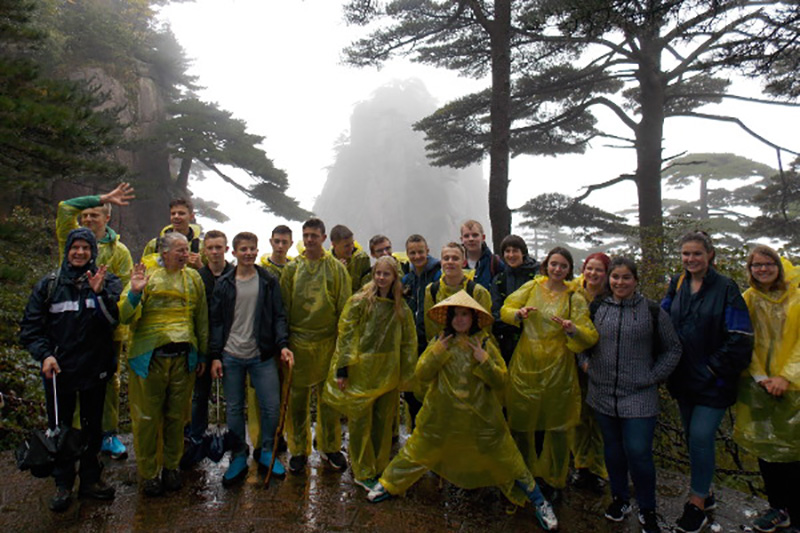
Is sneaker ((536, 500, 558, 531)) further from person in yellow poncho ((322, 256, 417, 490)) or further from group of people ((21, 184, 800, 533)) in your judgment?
person in yellow poncho ((322, 256, 417, 490))

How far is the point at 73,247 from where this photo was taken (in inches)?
119

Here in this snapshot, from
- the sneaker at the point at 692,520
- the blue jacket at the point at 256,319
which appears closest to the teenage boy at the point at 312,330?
the blue jacket at the point at 256,319

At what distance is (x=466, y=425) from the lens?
115 inches

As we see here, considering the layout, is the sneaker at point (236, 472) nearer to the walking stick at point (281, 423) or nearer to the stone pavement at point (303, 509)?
the stone pavement at point (303, 509)

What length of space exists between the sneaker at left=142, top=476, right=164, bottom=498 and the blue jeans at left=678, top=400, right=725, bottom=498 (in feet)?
12.9

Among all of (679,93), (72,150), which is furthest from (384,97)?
(72,150)

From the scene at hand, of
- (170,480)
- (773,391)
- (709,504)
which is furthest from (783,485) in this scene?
(170,480)

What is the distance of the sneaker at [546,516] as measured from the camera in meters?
2.88

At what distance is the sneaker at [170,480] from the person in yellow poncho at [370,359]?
4.42 ft

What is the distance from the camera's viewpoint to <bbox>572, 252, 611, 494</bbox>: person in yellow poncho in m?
3.34

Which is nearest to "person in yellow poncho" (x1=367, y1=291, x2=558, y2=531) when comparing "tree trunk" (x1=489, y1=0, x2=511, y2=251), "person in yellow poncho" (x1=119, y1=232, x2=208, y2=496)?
"person in yellow poncho" (x1=119, y1=232, x2=208, y2=496)

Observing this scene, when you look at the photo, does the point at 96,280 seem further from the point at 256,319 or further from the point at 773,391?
the point at 773,391

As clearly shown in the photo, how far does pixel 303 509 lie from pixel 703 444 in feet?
9.34

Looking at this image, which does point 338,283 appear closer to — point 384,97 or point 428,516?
point 428,516
